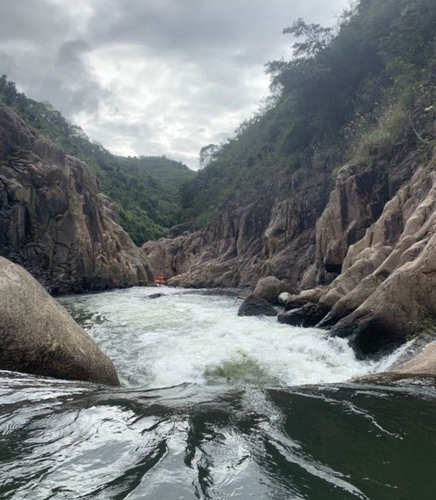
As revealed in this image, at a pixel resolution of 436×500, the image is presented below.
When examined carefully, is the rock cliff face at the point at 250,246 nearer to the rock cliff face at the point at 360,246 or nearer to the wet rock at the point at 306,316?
the rock cliff face at the point at 360,246

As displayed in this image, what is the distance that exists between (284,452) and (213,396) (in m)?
2.16

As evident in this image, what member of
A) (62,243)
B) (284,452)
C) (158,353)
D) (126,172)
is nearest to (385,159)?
(158,353)

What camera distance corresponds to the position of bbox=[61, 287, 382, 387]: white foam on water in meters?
7.78

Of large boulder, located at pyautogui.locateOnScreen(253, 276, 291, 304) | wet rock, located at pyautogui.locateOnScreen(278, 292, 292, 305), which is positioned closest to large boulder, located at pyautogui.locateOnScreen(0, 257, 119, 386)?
wet rock, located at pyautogui.locateOnScreen(278, 292, 292, 305)

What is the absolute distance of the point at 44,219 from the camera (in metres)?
26.0

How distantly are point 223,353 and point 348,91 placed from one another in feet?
105

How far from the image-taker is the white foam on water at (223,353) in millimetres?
7777

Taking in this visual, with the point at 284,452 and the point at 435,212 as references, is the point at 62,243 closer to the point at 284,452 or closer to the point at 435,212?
the point at 435,212

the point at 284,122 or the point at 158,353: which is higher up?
the point at 284,122

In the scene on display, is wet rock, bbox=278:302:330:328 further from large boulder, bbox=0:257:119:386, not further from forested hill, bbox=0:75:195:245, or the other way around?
forested hill, bbox=0:75:195:245

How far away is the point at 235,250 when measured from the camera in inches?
1735

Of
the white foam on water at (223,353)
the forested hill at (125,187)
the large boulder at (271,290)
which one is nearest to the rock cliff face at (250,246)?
the large boulder at (271,290)

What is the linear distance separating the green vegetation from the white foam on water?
12706 mm

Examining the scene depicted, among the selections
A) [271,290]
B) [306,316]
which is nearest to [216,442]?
[306,316]
